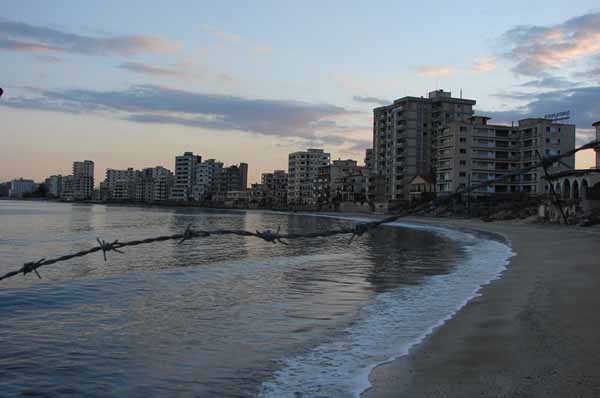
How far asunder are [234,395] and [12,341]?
5.53 metres

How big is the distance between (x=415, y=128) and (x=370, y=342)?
4150 inches

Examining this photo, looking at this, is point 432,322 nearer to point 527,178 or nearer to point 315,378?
point 315,378

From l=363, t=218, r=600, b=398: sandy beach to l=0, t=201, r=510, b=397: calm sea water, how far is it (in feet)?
1.76

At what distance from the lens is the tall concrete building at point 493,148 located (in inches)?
3506

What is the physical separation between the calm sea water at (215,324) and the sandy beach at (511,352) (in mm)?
537

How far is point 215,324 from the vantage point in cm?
1087

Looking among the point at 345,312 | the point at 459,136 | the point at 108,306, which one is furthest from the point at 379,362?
the point at 459,136

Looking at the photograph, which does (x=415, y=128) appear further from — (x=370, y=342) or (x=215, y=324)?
(x=370, y=342)

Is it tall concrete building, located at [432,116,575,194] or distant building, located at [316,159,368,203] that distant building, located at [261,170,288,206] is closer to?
distant building, located at [316,159,368,203]

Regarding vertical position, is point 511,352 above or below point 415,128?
below

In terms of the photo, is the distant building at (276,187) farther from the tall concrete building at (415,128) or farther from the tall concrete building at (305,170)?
the tall concrete building at (415,128)

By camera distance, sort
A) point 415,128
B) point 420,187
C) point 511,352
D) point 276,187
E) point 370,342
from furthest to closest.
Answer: point 276,187, point 415,128, point 420,187, point 370,342, point 511,352

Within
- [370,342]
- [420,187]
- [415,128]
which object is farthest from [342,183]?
[370,342]

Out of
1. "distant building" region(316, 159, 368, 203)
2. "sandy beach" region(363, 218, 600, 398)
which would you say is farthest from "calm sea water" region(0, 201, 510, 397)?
"distant building" region(316, 159, 368, 203)
